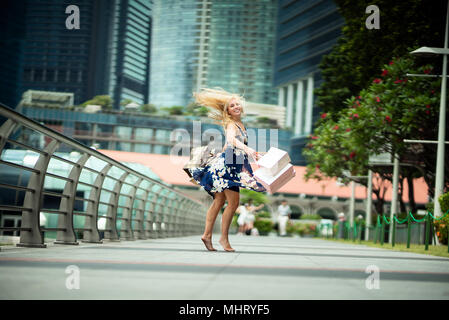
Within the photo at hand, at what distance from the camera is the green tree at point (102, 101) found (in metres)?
137

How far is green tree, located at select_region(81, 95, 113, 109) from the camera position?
13688cm

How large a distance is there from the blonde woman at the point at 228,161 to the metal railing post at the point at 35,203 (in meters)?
1.79

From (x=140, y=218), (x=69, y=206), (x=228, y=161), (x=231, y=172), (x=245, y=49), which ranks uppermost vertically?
(x=245, y=49)

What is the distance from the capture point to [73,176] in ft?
26.3

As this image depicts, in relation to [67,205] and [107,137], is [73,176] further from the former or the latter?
[107,137]

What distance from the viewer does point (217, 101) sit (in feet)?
26.2

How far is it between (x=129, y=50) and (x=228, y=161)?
11750 centimetres

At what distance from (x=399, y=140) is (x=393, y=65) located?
2295 mm

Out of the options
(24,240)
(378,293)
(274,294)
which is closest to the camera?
(274,294)

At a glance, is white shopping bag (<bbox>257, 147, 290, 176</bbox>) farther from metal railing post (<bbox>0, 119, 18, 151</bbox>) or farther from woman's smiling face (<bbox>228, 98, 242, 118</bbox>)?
metal railing post (<bbox>0, 119, 18, 151</bbox>)

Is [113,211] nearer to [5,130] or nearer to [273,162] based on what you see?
[273,162]

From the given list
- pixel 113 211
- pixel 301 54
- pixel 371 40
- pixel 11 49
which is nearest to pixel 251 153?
pixel 113 211

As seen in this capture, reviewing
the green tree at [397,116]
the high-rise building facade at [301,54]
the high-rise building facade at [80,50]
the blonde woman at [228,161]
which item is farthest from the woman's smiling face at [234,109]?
the high-rise building facade at [301,54]
